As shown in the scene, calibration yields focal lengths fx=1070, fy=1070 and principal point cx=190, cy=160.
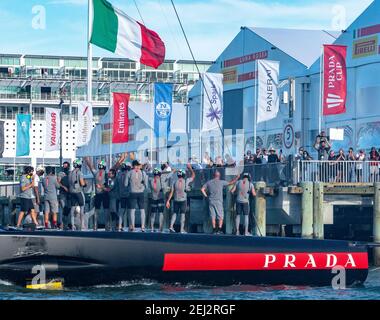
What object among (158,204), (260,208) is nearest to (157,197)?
(158,204)

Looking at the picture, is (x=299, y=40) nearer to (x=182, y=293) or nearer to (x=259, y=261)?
(x=259, y=261)

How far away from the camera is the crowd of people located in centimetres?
2608

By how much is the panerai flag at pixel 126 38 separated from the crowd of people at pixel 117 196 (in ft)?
14.4

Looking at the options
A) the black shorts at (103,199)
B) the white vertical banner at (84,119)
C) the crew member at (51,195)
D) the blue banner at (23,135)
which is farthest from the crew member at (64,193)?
the blue banner at (23,135)

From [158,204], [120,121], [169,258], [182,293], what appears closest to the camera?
[182,293]

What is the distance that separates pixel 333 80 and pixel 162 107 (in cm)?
851

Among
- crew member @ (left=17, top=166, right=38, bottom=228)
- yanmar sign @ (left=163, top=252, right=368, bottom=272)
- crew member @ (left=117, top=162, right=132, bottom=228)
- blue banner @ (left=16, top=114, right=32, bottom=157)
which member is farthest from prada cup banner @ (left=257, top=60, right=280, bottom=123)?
blue banner @ (left=16, top=114, right=32, bottom=157)

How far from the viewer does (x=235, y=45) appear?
152 feet

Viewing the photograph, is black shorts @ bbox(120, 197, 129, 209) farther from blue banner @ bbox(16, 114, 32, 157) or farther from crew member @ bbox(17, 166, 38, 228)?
blue banner @ bbox(16, 114, 32, 157)

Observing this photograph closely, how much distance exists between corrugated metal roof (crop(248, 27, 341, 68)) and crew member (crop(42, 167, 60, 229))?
16818mm

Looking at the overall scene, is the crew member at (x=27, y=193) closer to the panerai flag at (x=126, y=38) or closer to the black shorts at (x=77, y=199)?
the black shorts at (x=77, y=199)

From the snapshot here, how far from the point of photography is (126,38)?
103ft

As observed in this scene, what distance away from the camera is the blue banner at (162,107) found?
4034 centimetres
